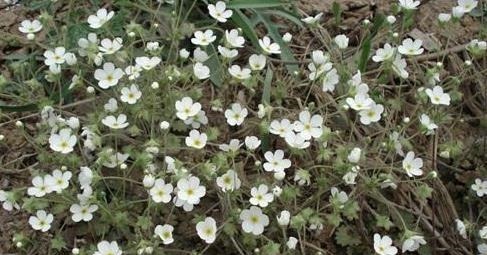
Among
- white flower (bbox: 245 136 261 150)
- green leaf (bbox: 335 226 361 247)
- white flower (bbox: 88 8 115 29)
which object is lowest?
green leaf (bbox: 335 226 361 247)

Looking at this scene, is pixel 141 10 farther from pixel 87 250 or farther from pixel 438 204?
pixel 438 204

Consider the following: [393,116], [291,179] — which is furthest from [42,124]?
[393,116]

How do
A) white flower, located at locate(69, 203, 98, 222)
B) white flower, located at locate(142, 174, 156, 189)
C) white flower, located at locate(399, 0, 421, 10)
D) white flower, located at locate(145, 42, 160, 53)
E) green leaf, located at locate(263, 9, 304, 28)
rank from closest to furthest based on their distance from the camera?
white flower, located at locate(142, 174, 156, 189), white flower, located at locate(69, 203, 98, 222), white flower, located at locate(145, 42, 160, 53), white flower, located at locate(399, 0, 421, 10), green leaf, located at locate(263, 9, 304, 28)

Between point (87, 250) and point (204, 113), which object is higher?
point (204, 113)

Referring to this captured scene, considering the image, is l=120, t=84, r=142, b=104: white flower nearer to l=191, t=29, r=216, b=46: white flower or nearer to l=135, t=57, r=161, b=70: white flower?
l=135, t=57, r=161, b=70: white flower

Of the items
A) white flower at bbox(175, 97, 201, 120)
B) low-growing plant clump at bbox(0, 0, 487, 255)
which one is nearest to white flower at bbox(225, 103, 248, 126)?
low-growing plant clump at bbox(0, 0, 487, 255)

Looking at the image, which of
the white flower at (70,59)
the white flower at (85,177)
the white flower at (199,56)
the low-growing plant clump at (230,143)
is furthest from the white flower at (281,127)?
the white flower at (70,59)

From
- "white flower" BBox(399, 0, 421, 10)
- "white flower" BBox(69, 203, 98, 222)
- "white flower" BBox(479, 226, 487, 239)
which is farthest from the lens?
"white flower" BBox(399, 0, 421, 10)
